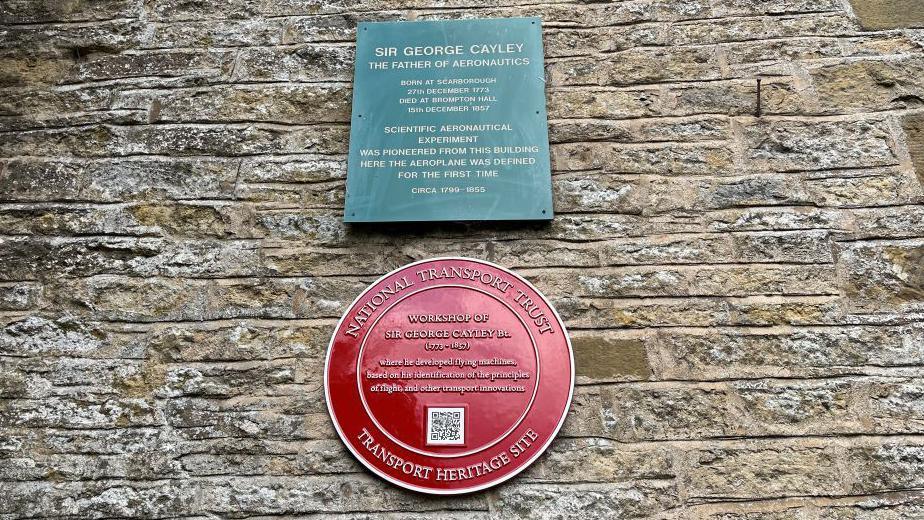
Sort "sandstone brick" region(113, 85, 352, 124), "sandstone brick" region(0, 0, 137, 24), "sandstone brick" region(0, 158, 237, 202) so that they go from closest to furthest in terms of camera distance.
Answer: "sandstone brick" region(0, 158, 237, 202), "sandstone brick" region(113, 85, 352, 124), "sandstone brick" region(0, 0, 137, 24)

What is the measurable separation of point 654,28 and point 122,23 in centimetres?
255

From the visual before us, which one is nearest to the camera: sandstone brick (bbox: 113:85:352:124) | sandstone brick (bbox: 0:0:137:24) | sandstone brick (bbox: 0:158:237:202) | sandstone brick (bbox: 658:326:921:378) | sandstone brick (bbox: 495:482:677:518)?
sandstone brick (bbox: 495:482:677:518)

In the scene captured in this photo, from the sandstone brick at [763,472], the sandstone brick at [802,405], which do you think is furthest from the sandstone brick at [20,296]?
the sandstone brick at [802,405]

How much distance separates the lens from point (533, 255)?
2.63 metres

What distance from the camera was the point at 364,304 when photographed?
2.54 meters

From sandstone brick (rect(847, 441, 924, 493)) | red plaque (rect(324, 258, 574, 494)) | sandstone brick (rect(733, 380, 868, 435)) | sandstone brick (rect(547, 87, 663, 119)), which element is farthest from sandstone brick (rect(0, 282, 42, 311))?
sandstone brick (rect(847, 441, 924, 493))

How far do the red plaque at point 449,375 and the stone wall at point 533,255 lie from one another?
78mm

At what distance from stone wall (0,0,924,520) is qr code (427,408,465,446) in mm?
202

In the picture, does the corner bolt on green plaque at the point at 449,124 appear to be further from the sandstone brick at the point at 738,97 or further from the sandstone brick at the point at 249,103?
the sandstone brick at the point at 738,97

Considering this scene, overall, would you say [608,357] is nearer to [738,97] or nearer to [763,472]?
[763,472]

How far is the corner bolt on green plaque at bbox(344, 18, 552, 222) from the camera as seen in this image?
2.69m

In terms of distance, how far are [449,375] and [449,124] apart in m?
1.09

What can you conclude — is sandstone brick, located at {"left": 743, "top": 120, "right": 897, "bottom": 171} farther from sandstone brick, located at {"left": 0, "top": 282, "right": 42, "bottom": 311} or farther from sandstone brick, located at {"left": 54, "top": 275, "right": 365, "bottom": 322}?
sandstone brick, located at {"left": 0, "top": 282, "right": 42, "bottom": 311}

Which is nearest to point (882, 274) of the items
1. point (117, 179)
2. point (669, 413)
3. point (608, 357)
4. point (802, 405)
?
point (802, 405)
